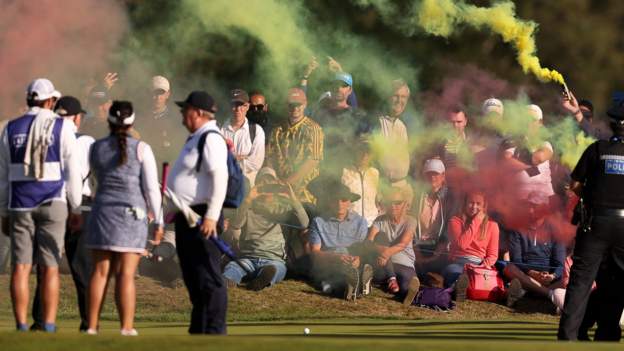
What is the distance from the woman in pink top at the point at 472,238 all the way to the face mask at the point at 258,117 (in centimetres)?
264

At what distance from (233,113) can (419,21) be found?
12.7 feet

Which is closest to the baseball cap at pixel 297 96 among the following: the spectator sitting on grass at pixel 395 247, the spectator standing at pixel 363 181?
the spectator standing at pixel 363 181

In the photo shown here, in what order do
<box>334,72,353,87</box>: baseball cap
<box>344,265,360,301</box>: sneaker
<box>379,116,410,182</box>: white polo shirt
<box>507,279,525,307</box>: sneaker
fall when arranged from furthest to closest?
<box>379,116,410,182</box>: white polo shirt, <box>334,72,353,87</box>: baseball cap, <box>507,279,525,307</box>: sneaker, <box>344,265,360,301</box>: sneaker

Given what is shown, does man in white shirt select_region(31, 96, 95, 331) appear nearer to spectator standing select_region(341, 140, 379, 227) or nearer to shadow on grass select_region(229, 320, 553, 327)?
shadow on grass select_region(229, 320, 553, 327)

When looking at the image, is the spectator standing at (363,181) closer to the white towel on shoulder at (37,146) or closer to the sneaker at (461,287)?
the sneaker at (461,287)

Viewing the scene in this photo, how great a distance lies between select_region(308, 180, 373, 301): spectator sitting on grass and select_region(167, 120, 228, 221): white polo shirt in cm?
669

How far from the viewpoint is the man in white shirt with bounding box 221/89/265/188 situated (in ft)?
70.0

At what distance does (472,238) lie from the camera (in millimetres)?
21797

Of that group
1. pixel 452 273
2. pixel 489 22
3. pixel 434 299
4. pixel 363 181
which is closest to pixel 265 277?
pixel 363 181

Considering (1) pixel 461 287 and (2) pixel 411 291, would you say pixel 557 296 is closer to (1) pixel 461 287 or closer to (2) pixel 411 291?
(1) pixel 461 287

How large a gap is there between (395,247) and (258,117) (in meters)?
2.33

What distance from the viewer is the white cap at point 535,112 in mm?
23247

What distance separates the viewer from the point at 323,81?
2300 cm

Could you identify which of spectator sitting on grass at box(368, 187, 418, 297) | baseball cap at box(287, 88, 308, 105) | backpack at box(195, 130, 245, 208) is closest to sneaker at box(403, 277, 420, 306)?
spectator sitting on grass at box(368, 187, 418, 297)
